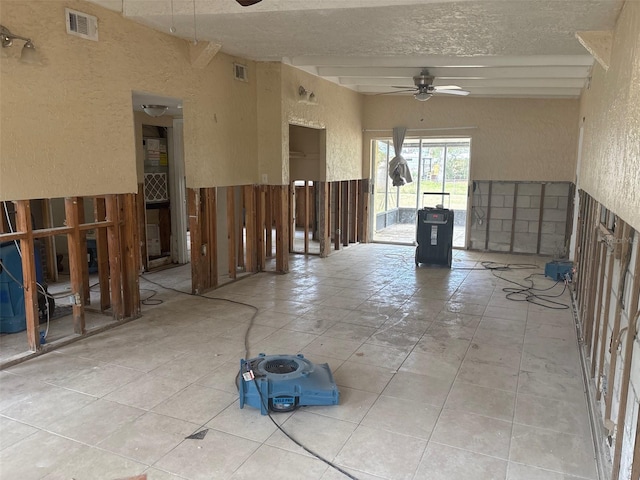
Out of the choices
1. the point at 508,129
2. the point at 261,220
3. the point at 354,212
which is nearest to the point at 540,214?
the point at 508,129

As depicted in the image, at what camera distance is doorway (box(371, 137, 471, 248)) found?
36.9 ft

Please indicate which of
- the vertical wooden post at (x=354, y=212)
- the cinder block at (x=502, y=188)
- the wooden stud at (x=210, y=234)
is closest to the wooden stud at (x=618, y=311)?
the wooden stud at (x=210, y=234)

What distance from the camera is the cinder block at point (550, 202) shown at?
28.8ft

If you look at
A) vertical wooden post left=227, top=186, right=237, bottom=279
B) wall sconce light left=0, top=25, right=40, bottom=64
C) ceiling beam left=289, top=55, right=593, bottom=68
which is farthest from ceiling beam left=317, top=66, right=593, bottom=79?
wall sconce light left=0, top=25, right=40, bottom=64

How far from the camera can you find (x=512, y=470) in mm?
2635

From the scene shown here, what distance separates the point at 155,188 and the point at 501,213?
6494 millimetres

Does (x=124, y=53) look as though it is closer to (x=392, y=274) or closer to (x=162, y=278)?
(x=162, y=278)

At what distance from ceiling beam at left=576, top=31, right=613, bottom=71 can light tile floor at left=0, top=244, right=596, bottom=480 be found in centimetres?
265

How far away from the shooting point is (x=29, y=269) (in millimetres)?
3967

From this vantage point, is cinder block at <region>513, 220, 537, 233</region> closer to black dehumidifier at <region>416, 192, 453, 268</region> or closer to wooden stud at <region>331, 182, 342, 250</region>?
black dehumidifier at <region>416, 192, 453, 268</region>

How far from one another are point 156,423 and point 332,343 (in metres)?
1.85

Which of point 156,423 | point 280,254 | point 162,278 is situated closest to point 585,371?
point 156,423

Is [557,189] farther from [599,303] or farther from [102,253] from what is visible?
[102,253]

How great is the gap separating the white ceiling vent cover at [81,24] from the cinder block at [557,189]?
7859 millimetres
